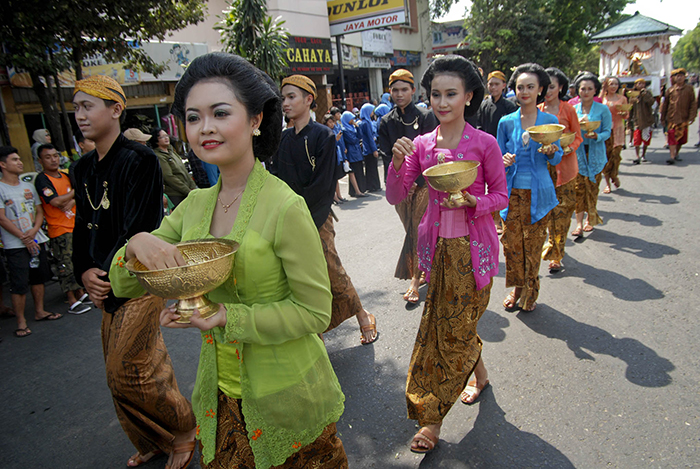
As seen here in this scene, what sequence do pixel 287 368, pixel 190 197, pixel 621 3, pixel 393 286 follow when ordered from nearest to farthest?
pixel 287 368
pixel 190 197
pixel 393 286
pixel 621 3

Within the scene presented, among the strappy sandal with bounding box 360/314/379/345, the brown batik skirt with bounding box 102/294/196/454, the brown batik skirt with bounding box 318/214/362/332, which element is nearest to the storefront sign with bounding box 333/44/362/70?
the brown batik skirt with bounding box 318/214/362/332

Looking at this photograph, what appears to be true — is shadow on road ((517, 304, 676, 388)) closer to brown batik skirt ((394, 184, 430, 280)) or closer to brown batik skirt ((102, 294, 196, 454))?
brown batik skirt ((394, 184, 430, 280))

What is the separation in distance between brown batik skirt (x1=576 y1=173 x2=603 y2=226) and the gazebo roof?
54.9 feet

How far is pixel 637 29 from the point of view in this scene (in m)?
19.5

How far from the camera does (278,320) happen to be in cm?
156

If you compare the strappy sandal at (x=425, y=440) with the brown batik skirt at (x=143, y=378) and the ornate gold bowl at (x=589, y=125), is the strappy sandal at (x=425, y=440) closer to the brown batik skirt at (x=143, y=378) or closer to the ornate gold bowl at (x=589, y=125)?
the brown batik skirt at (x=143, y=378)

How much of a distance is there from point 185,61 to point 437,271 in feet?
42.7

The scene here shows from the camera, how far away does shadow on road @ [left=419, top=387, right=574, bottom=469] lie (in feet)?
8.82

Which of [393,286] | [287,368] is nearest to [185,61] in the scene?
[393,286]

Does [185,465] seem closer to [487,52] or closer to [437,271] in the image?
[437,271]

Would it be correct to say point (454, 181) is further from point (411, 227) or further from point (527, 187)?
point (411, 227)

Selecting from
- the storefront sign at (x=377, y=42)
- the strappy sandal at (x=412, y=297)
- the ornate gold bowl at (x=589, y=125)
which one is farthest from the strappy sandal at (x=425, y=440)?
the storefront sign at (x=377, y=42)

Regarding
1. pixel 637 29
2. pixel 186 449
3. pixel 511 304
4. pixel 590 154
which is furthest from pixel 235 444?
pixel 637 29

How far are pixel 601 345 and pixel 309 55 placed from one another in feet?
57.3
